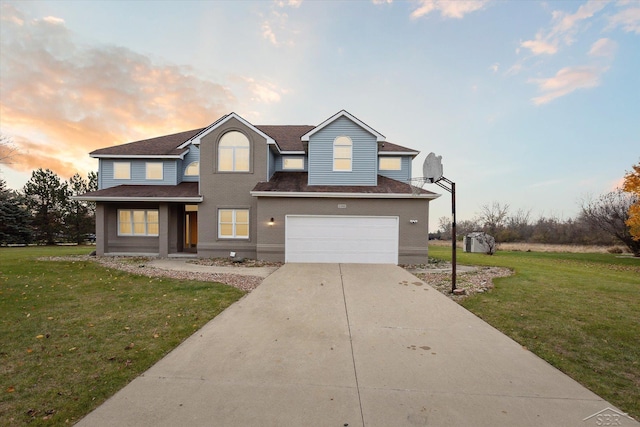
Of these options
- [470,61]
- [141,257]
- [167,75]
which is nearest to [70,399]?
[141,257]

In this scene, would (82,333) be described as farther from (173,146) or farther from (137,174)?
(173,146)

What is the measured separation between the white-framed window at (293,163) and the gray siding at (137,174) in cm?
646

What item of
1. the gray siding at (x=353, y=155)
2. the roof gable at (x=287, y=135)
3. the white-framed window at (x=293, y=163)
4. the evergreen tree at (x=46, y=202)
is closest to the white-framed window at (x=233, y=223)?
the white-framed window at (x=293, y=163)

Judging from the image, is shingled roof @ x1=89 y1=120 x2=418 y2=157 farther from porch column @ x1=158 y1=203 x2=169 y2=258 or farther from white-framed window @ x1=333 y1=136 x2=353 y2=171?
porch column @ x1=158 y1=203 x2=169 y2=258

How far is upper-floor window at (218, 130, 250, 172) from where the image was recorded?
13.5 metres

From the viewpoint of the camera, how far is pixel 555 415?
2.59 meters

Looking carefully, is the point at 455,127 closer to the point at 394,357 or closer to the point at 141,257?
the point at 394,357

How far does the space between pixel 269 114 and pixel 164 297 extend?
666 inches

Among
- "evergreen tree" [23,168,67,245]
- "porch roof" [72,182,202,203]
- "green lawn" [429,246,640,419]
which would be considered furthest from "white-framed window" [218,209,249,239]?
"evergreen tree" [23,168,67,245]

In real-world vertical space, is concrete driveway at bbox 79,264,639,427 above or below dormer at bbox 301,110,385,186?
below

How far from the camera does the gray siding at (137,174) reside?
15477 mm

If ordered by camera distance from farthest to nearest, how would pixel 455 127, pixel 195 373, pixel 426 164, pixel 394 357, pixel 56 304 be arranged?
pixel 455 127 < pixel 426 164 < pixel 56 304 < pixel 394 357 < pixel 195 373

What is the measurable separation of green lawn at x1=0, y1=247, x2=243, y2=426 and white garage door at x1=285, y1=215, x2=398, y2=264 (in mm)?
4862

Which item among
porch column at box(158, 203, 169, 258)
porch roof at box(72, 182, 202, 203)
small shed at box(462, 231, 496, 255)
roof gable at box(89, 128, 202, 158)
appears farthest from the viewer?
small shed at box(462, 231, 496, 255)
